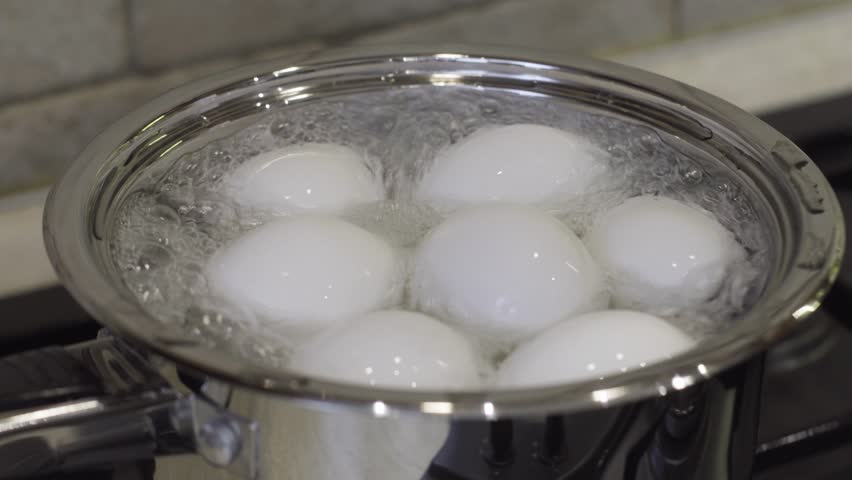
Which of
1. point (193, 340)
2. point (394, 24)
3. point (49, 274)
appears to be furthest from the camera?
point (394, 24)

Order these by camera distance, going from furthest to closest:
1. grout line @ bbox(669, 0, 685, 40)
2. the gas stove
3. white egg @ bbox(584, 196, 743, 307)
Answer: grout line @ bbox(669, 0, 685, 40) → the gas stove → white egg @ bbox(584, 196, 743, 307)

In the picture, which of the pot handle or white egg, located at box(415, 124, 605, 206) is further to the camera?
white egg, located at box(415, 124, 605, 206)

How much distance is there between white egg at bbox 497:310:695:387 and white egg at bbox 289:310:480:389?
0.02 m

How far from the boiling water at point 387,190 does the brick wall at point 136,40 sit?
0.79 ft

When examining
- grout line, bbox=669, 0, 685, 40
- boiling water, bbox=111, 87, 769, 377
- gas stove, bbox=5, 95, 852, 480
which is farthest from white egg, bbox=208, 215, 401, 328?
grout line, bbox=669, 0, 685, 40

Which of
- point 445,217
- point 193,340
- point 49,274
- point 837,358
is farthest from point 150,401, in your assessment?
point 837,358

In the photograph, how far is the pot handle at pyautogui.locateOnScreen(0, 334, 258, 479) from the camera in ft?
1.19

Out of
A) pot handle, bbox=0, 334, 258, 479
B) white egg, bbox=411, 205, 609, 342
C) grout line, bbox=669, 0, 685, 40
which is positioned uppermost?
grout line, bbox=669, 0, 685, 40

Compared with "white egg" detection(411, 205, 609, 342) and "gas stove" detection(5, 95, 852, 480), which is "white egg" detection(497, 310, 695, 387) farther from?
"gas stove" detection(5, 95, 852, 480)

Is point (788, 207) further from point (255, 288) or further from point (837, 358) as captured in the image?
point (837, 358)

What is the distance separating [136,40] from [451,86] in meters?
0.28

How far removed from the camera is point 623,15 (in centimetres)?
87

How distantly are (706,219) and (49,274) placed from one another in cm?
41

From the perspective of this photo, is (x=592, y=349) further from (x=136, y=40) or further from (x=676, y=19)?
(x=676, y=19)
